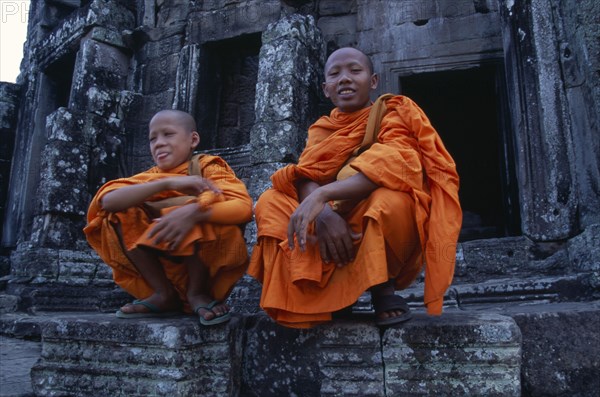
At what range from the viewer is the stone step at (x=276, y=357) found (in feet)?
6.09

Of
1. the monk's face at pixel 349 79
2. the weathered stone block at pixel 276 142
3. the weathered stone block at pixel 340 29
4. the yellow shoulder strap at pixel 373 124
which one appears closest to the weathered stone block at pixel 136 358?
the yellow shoulder strap at pixel 373 124

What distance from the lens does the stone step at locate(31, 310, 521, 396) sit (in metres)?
1.86

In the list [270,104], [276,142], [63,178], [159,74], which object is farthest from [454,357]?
[159,74]

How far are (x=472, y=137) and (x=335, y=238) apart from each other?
6249 mm

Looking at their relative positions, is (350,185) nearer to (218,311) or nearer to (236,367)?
(218,311)

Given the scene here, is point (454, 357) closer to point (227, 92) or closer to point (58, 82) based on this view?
point (227, 92)

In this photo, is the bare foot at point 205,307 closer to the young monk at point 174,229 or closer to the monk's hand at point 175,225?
the young monk at point 174,229

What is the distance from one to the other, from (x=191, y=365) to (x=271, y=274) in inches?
20.7

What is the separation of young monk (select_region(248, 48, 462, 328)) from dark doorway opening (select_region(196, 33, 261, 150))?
4068 millimetres

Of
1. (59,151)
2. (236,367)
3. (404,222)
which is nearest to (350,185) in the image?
(404,222)

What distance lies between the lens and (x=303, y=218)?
75.4 inches

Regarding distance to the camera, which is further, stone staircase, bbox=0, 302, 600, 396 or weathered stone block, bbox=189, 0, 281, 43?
weathered stone block, bbox=189, 0, 281, 43

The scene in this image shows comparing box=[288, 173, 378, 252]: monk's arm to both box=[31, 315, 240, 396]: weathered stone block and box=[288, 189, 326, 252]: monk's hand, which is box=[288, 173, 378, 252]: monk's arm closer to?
box=[288, 189, 326, 252]: monk's hand

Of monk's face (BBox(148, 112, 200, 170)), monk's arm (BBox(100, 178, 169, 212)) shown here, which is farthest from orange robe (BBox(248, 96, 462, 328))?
monk's face (BBox(148, 112, 200, 170))
